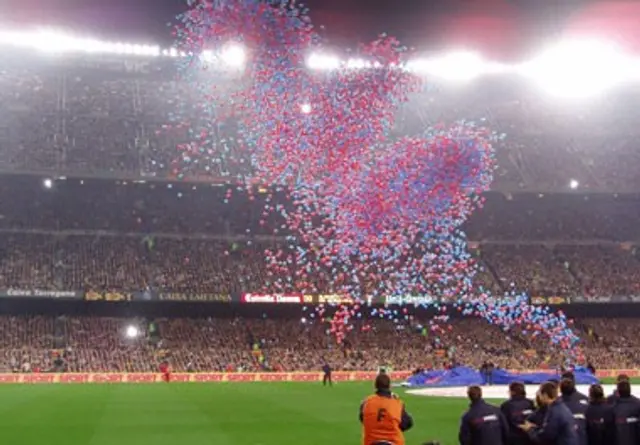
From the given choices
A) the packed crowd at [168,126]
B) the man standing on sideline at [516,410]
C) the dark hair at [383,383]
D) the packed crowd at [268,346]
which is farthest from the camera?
the packed crowd at [168,126]

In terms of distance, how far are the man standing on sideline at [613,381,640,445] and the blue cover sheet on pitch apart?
2751 centimetres

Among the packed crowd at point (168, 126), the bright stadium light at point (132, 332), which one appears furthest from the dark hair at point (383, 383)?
the bright stadium light at point (132, 332)

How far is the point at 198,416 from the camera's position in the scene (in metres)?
25.7

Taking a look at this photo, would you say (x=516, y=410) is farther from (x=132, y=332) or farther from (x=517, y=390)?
(x=132, y=332)

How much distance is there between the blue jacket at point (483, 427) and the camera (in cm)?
1020

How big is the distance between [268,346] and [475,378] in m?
17.4

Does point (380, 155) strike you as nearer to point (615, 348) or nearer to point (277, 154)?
point (277, 154)

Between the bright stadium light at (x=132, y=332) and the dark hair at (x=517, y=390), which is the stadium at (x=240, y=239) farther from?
the dark hair at (x=517, y=390)

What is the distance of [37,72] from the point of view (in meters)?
62.5

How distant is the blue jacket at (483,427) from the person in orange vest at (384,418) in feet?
3.42

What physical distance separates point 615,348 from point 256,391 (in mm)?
32515

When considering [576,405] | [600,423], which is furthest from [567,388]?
[600,423]

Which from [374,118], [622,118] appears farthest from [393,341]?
[622,118]

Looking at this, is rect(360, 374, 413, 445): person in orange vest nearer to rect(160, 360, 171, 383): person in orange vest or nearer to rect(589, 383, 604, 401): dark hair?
rect(589, 383, 604, 401): dark hair
